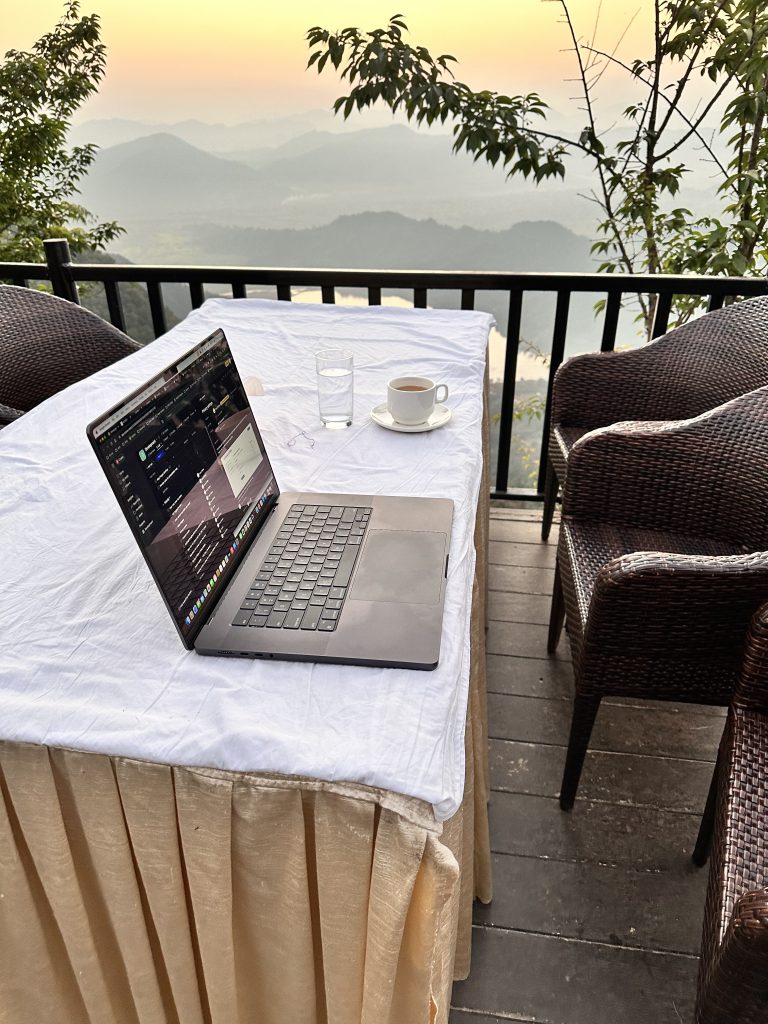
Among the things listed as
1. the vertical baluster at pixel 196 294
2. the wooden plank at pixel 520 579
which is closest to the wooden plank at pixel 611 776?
the wooden plank at pixel 520 579

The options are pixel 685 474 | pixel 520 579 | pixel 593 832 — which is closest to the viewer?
pixel 593 832

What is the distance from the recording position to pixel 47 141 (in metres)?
5.52

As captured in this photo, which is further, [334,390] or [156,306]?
[156,306]

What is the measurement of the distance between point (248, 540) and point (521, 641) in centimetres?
135

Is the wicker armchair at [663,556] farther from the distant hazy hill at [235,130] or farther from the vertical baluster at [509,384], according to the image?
the distant hazy hill at [235,130]

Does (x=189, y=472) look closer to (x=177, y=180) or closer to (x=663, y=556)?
(x=663, y=556)

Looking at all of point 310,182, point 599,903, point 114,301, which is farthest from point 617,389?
point 310,182

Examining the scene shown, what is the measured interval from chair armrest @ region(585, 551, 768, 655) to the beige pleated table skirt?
2.15 feet

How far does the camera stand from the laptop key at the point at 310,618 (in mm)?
771

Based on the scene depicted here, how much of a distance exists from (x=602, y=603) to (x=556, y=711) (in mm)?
698

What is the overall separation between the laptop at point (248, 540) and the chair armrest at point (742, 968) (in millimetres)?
470

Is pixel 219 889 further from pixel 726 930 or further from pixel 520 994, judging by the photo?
pixel 520 994

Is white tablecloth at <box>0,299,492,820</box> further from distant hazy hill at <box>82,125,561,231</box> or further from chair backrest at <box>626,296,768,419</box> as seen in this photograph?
distant hazy hill at <box>82,125,561,231</box>

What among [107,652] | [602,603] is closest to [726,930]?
[602,603]
